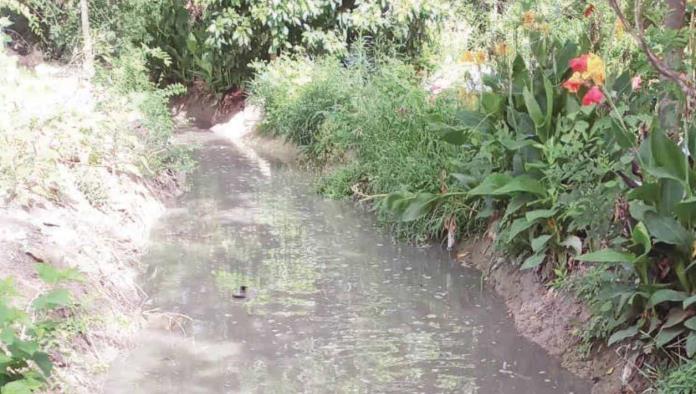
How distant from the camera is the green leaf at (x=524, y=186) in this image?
5441 millimetres

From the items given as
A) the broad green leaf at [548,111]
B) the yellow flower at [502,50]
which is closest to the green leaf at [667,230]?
the broad green leaf at [548,111]

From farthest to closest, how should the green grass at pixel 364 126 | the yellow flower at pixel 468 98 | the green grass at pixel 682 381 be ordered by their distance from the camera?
1. the yellow flower at pixel 468 98
2. the green grass at pixel 364 126
3. the green grass at pixel 682 381

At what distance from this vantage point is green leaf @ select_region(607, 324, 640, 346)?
4113 mm

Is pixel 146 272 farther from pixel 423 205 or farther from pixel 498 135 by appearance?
pixel 498 135

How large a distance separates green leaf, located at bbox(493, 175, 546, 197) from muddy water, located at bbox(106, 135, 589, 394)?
0.83 meters

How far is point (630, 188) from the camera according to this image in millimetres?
4383

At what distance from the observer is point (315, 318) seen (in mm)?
5363

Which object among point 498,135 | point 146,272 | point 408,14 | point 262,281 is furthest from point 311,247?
point 408,14

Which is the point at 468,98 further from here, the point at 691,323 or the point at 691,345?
the point at 691,345

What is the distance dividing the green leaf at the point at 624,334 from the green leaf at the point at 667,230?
467mm

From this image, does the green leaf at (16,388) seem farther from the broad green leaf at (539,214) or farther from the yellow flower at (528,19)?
the yellow flower at (528,19)

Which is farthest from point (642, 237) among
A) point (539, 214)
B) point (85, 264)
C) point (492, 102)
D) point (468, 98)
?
point (468, 98)

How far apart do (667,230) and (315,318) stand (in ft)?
7.63

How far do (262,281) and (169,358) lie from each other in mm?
1466
